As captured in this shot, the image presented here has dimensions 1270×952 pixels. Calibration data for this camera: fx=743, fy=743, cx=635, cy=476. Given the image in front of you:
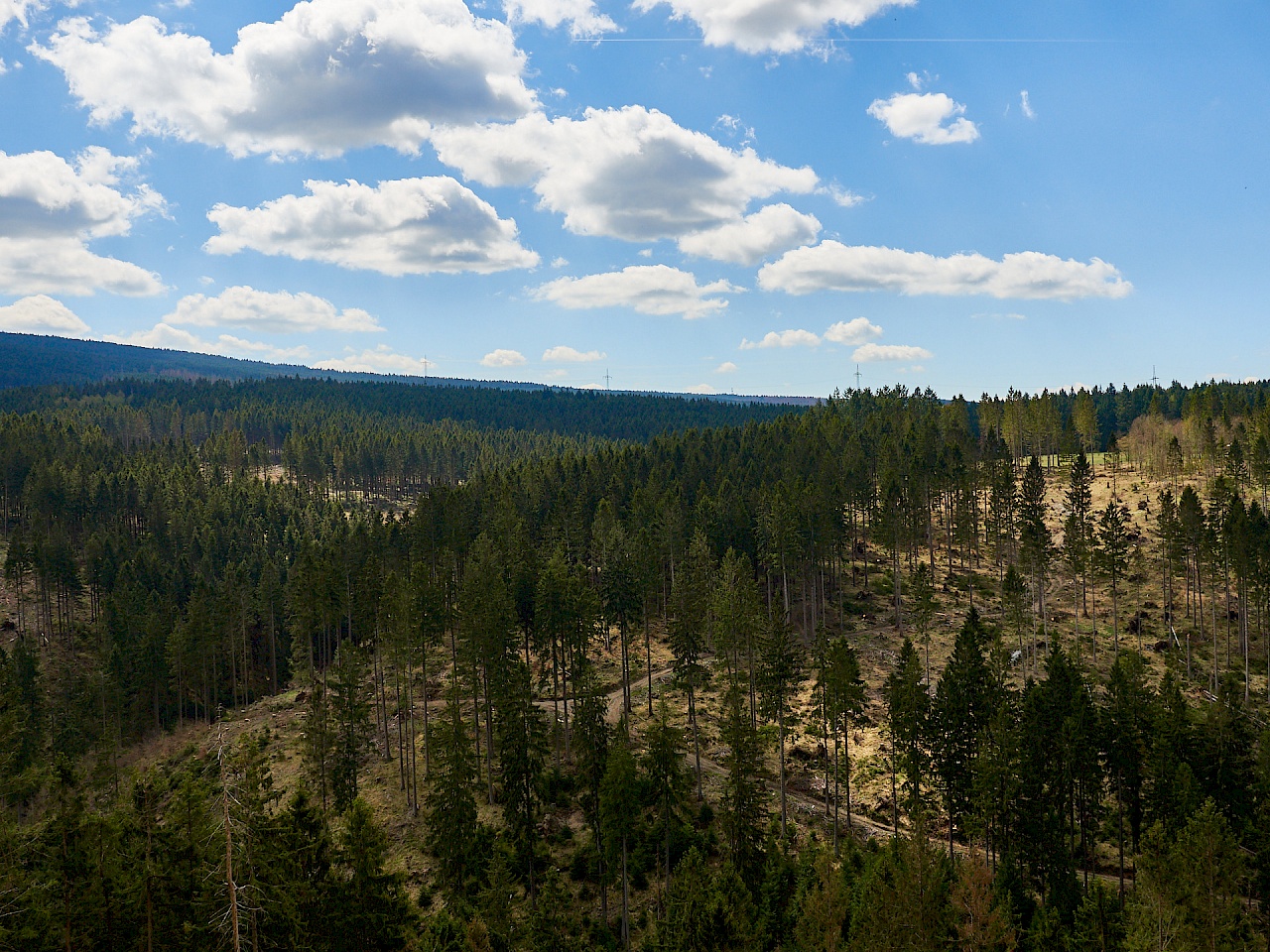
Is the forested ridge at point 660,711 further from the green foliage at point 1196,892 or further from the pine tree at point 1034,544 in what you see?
the pine tree at point 1034,544

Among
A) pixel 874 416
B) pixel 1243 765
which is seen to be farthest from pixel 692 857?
pixel 874 416

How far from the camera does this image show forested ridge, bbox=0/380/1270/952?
103ft

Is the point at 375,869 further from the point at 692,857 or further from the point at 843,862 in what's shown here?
the point at 843,862

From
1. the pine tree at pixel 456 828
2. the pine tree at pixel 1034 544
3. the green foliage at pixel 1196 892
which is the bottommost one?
the pine tree at pixel 456 828

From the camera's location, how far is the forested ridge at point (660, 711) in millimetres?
31500

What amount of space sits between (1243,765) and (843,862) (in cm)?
2428

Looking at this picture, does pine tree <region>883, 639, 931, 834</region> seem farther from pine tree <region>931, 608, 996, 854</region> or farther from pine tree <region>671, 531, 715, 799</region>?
pine tree <region>671, 531, 715, 799</region>

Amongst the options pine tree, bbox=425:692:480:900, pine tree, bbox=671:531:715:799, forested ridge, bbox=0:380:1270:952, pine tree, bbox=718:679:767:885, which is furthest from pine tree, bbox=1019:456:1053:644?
pine tree, bbox=425:692:480:900

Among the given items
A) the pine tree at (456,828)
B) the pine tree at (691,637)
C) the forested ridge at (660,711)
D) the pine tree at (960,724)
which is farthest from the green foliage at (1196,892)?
the pine tree at (456,828)

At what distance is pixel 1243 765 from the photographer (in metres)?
42.7

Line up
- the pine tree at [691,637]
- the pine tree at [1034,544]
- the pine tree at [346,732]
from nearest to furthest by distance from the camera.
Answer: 1. the pine tree at [346,732]
2. the pine tree at [691,637]
3. the pine tree at [1034,544]

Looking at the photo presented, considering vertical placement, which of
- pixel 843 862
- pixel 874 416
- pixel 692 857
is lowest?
pixel 843 862

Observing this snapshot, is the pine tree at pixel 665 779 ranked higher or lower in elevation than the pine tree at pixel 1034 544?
lower

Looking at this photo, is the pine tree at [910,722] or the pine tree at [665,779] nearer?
the pine tree at [665,779]
